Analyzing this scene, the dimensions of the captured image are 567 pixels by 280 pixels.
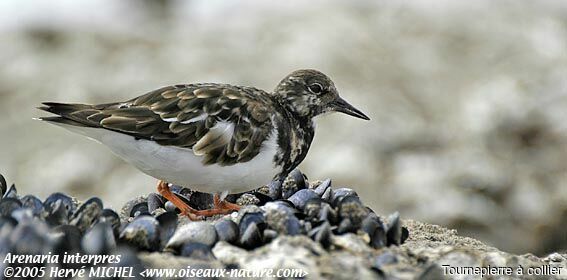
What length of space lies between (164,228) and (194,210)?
1.44 m

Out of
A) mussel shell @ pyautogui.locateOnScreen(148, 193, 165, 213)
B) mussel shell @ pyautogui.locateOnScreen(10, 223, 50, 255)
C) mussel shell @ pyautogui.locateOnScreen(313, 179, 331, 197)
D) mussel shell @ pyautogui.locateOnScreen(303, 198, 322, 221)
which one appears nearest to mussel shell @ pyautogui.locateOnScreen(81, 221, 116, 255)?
mussel shell @ pyautogui.locateOnScreen(10, 223, 50, 255)

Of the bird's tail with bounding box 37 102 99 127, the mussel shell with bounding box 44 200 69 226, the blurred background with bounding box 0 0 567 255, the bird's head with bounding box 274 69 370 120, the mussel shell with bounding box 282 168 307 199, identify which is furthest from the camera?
the blurred background with bounding box 0 0 567 255

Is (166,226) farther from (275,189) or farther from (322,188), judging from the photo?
(275,189)

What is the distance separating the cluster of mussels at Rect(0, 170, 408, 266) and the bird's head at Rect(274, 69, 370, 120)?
1.37 m

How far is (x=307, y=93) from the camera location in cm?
678

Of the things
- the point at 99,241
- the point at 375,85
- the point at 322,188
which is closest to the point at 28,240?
the point at 99,241

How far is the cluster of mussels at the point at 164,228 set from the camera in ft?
14.7

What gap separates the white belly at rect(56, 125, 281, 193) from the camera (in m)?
5.85

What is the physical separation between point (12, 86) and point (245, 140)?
12325mm

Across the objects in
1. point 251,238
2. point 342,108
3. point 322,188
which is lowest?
point 251,238

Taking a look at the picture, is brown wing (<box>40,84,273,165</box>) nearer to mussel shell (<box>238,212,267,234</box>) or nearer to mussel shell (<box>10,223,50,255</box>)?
mussel shell (<box>238,212,267,234</box>)

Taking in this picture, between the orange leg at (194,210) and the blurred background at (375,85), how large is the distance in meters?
6.08

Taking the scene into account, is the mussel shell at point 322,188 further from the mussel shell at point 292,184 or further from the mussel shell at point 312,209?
the mussel shell at point 312,209

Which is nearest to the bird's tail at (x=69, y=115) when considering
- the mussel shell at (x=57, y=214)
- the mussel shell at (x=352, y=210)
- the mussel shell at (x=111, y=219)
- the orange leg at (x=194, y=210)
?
the mussel shell at (x=57, y=214)
